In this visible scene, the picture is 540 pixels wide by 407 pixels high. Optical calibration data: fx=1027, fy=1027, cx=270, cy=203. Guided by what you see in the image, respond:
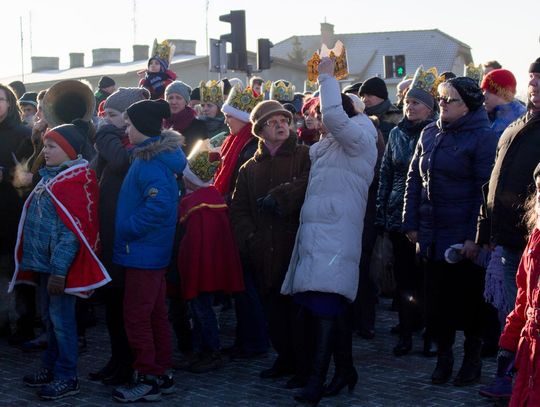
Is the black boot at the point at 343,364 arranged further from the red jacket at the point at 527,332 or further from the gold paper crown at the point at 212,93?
the gold paper crown at the point at 212,93

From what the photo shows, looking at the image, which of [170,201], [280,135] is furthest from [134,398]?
[280,135]

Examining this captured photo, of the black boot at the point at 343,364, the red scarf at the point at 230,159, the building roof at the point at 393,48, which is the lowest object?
the black boot at the point at 343,364

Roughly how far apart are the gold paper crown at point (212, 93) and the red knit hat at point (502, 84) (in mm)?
4048

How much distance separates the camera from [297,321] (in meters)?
6.84

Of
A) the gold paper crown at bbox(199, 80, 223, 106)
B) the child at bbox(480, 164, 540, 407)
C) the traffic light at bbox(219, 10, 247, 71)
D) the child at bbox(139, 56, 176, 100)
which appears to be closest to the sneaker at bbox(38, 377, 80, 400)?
the child at bbox(480, 164, 540, 407)

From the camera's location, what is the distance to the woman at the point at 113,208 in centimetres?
698

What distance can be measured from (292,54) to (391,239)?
223 feet

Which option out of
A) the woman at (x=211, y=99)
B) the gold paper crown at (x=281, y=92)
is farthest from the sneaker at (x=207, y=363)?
the gold paper crown at (x=281, y=92)

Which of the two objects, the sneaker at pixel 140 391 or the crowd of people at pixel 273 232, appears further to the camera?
the sneaker at pixel 140 391

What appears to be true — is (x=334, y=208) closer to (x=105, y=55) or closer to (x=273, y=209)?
(x=273, y=209)

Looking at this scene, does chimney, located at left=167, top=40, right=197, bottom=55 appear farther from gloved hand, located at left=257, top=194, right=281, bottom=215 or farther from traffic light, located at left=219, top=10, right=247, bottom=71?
gloved hand, located at left=257, top=194, right=281, bottom=215

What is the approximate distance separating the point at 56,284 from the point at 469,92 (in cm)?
302

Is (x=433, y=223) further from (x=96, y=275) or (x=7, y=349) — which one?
(x=7, y=349)

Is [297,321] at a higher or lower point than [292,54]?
lower
